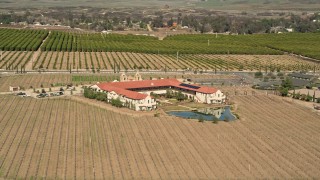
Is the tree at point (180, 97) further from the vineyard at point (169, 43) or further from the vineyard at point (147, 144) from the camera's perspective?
the vineyard at point (169, 43)

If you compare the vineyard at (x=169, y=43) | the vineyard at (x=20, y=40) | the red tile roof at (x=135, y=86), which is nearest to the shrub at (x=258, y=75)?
the red tile roof at (x=135, y=86)

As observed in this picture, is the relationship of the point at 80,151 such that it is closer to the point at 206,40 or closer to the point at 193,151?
the point at 193,151

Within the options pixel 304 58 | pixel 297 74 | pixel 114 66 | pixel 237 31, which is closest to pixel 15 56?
pixel 114 66

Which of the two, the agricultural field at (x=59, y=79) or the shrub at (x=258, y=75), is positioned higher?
the agricultural field at (x=59, y=79)

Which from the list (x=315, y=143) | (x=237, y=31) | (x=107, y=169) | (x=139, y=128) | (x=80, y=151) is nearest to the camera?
(x=107, y=169)

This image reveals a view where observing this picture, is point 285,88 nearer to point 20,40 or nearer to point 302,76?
point 302,76
